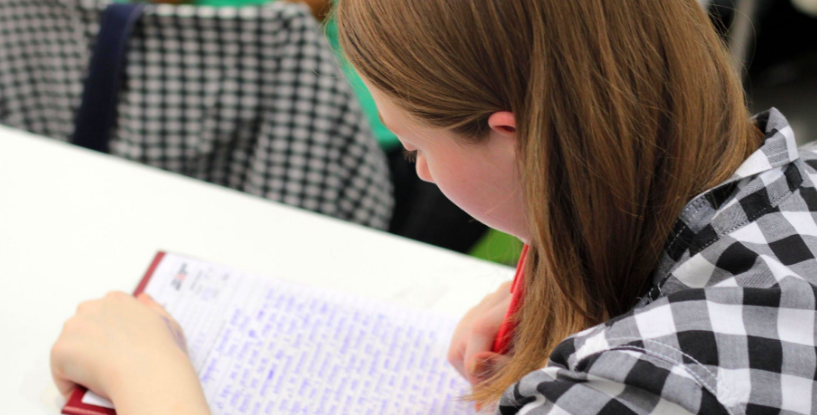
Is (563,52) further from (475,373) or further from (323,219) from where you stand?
(323,219)

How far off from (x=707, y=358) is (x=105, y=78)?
93cm

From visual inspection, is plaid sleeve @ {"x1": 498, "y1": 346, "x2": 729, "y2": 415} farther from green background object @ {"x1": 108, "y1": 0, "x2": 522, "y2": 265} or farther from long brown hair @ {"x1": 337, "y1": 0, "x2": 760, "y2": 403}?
green background object @ {"x1": 108, "y1": 0, "x2": 522, "y2": 265}

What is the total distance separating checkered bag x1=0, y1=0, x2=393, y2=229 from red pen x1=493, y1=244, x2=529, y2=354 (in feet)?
1.57

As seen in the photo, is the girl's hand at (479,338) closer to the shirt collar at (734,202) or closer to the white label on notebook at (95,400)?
the shirt collar at (734,202)

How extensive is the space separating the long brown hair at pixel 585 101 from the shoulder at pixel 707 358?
0.09 metres

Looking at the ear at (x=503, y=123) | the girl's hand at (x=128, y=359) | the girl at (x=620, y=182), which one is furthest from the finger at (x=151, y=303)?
the ear at (x=503, y=123)

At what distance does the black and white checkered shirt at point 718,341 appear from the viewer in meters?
0.41

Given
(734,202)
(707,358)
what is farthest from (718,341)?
(734,202)

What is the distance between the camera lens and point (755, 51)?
6.78ft

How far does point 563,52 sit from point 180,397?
1.44ft

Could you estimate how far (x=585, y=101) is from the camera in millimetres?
463

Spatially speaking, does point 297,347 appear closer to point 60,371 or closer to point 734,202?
point 60,371

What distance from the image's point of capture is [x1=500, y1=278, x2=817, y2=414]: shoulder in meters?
0.40

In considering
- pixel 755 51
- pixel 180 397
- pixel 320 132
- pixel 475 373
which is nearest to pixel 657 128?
pixel 475 373
